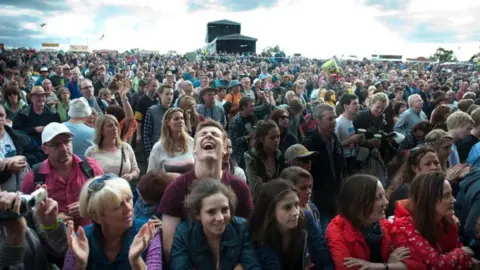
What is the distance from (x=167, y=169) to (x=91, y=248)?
1641 mm

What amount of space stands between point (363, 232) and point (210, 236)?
43.6 inches

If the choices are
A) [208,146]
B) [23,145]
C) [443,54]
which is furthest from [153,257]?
[443,54]

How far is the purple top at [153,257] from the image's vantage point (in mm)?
2447

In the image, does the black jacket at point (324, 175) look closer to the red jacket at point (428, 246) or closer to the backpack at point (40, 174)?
the red jacket at point (428, 246)

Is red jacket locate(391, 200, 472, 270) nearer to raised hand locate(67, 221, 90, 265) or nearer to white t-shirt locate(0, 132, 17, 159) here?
raised hand locate(67, 221, 90, 265)

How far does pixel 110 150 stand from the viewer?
440 centimetres

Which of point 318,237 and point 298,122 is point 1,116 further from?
point 298,122

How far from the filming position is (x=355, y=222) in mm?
2879

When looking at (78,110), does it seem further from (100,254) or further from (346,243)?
(346,243)

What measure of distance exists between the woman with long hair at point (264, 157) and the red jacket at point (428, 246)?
1.50 meters

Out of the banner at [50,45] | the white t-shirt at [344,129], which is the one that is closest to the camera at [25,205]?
the white t-shirt at [344,129]

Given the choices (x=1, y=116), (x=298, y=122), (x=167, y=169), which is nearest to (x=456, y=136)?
(x=298, y=122)

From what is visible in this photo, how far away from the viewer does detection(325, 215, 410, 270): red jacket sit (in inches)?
109

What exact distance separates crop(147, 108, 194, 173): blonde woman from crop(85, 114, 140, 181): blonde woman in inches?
9.4
